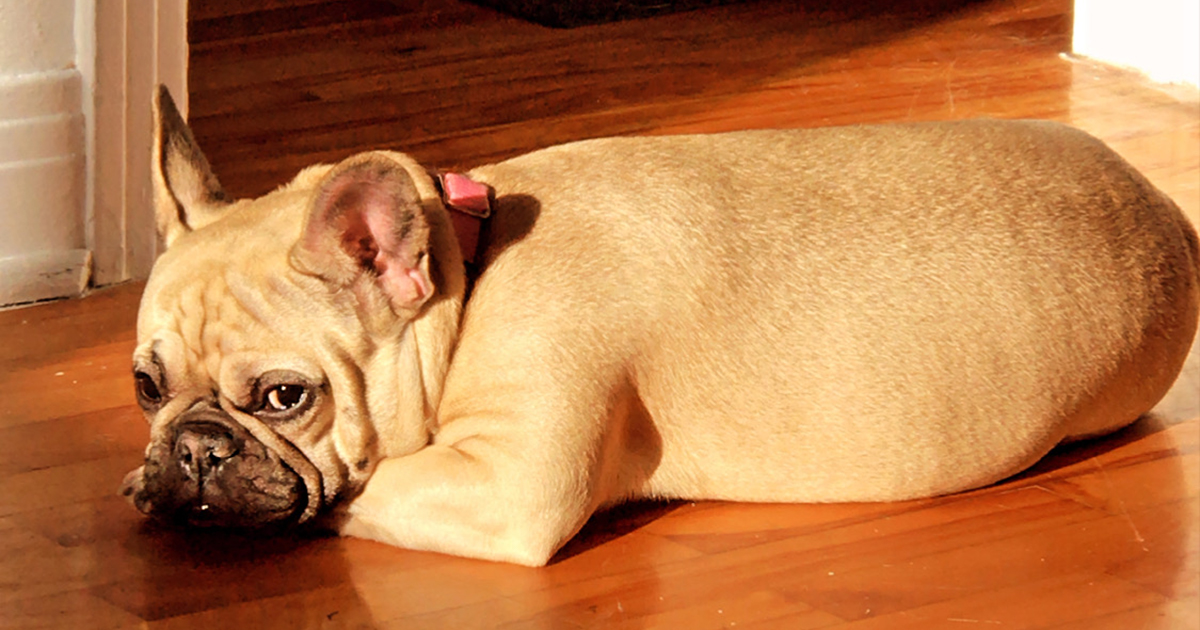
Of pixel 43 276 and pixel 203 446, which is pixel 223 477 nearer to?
pixel 203 446

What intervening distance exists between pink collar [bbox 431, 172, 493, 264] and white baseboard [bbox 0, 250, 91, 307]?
136 cm

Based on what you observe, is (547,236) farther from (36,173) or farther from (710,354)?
Result: (36,173)

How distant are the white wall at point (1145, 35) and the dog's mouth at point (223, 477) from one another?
3387mm

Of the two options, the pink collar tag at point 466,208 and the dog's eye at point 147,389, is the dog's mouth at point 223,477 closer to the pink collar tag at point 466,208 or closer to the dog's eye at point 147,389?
the dog's eye at point 147,389

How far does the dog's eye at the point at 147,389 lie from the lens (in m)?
2.29

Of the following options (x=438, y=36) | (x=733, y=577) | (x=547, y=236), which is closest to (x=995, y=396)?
(x=733, y=577)

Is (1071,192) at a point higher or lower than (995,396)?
higher

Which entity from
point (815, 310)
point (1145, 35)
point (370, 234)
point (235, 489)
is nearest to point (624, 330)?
point (815, 310)

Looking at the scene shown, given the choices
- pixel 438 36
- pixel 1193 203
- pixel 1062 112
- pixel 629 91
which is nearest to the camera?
pixel 1193 203

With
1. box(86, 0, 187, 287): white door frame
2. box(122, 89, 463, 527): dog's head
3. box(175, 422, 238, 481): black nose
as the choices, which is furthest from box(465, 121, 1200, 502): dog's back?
box(86, 0, 187, 287): white door frame

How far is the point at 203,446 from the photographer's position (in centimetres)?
221

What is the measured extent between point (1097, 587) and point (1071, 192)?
25.2 inches

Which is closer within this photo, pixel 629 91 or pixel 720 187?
pixel 720 187

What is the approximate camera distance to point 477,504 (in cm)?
225
